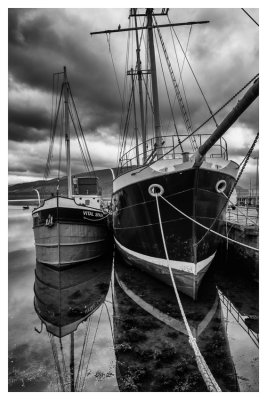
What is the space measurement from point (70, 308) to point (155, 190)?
13.9 feet

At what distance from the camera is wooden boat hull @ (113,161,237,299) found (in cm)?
718

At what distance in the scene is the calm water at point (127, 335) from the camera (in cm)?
449

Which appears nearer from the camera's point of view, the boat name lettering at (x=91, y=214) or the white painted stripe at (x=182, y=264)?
the white painted stripe at (x=182, y=264)

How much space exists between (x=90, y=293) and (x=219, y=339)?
179 inches

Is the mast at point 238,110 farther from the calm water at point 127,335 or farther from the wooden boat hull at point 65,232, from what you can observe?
the wooden boat hull at point 65,232

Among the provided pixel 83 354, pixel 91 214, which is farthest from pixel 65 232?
pixel 83 354

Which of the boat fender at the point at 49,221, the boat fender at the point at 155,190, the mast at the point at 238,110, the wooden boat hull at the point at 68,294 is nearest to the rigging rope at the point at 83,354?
the wooden boat hull at the point at 68,294

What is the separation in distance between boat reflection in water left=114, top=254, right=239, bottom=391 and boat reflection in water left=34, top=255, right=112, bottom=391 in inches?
27.6

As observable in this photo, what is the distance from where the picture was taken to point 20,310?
313 inches

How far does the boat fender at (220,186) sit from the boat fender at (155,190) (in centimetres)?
169
